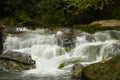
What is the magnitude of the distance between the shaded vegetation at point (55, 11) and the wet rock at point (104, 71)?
1537cm

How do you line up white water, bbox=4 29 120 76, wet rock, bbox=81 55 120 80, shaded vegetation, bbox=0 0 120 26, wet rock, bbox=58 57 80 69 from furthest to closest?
1. shaded vegetation, bbox=0 0 120 26
2. white water, bbox=4 29 120 76
3. wet rock, bbox=58 57 80 69
4. wet rock, bbox=81 55 120 80

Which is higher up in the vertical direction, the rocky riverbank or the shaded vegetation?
the rocky riverbank

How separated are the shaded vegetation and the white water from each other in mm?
5738

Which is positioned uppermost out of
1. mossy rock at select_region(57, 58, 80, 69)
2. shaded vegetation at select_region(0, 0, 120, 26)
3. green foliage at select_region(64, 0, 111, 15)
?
mossy rock at select_region(57, 58, 80, 69)

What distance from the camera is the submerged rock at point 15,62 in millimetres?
13761

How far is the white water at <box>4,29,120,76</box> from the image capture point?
14.6 m

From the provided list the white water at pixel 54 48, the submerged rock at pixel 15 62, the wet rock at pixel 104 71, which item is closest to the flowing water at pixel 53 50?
the white water at pixel 54 48

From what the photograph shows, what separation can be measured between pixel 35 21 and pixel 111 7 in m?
5.75

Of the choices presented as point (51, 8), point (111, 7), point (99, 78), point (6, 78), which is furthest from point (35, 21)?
point (99, 78)

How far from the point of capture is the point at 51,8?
89.2ft

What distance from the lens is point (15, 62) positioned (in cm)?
1414

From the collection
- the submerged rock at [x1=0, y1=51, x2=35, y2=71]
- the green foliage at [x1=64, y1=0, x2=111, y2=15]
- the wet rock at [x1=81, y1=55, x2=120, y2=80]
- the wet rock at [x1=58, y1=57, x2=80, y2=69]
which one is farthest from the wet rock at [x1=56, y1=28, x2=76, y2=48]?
the wet rock at [x1=81, y1=55, x2=120, y2=80]

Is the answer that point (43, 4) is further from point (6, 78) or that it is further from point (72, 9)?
point (6, 78)

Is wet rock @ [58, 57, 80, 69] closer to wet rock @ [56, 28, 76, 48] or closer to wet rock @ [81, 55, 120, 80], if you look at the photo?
wet rock @ [56, 28, 76, 48]
